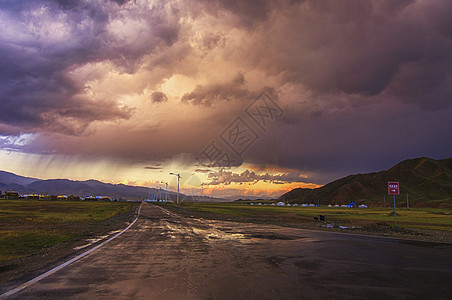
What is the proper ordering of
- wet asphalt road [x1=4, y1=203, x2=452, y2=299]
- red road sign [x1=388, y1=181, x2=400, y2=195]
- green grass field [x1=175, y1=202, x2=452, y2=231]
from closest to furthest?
wet asphalt road [x1=4, y1=203, x2=452, y2=299] < red road sign [x1=388, y1=181, x2=400, y2=195] < green grass field [x1=175, y1=202, x2=452, y2=231]

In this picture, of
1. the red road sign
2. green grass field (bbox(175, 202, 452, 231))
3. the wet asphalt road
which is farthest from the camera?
green grass field (bbox(175, 202, 452, 231))

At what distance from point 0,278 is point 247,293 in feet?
22.8

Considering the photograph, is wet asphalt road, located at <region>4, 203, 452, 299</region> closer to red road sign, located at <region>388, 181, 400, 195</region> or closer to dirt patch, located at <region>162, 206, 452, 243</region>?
dirt patch, located at <region>162, 206, 452, 243</region>

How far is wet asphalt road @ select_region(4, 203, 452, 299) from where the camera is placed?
693 centimetres

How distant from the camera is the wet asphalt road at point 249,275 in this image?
273 inches

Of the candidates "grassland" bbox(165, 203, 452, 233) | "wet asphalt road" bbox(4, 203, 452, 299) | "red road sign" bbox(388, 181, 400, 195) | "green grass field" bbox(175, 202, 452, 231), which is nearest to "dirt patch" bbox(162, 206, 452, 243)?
"grassland" bbox(165, 203, 452, 233)

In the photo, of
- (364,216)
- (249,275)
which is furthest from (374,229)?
(364,216)

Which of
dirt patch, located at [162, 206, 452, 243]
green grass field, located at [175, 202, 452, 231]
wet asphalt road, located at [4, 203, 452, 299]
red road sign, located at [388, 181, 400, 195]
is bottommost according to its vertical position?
green grass field, located at [175, 202, 452, 231]

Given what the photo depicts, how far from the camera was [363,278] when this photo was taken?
340 inches

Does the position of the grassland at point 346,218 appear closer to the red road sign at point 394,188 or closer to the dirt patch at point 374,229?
the dirt patch at point 374,229

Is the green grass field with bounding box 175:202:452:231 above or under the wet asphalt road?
under

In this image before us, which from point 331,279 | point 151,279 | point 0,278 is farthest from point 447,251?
point 0,278

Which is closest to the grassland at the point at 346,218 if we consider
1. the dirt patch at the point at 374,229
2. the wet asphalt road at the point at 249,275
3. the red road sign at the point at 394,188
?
the dirt patch at the point at 374,229

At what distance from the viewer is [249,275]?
8.75 meters
